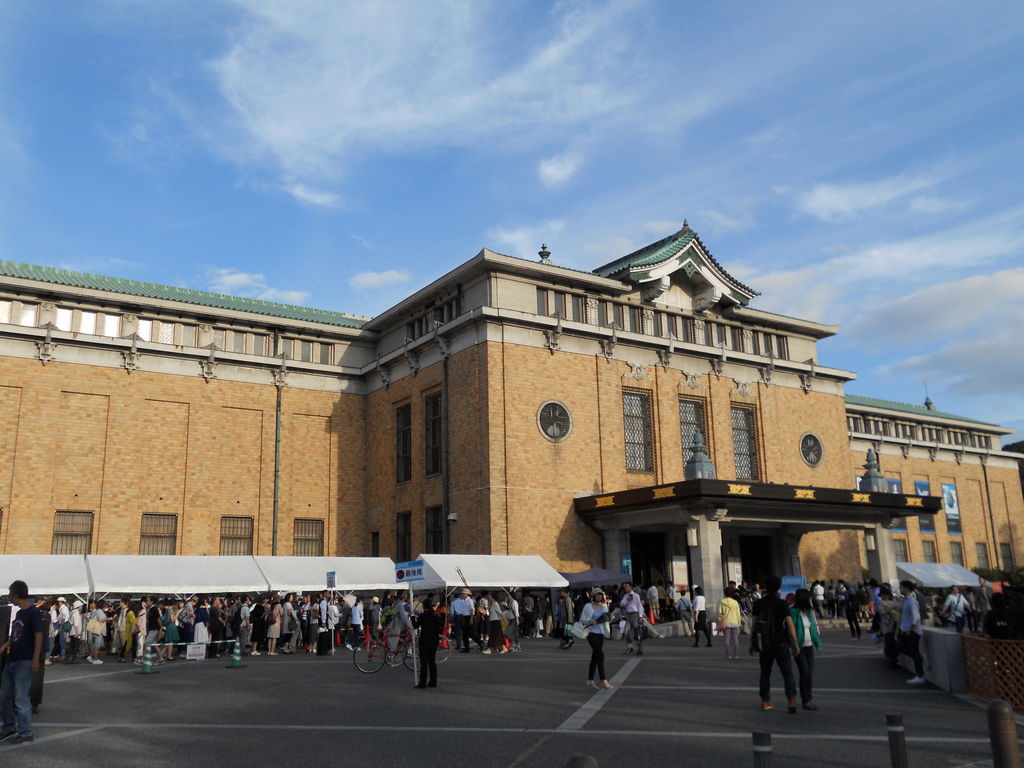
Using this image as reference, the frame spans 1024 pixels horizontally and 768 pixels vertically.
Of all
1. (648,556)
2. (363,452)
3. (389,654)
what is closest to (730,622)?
(389,654)

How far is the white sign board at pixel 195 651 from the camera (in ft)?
82.8

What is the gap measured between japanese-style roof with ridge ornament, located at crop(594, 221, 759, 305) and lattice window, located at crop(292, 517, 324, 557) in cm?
1567

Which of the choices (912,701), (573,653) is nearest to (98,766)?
(912,701)

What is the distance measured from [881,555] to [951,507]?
25.1m

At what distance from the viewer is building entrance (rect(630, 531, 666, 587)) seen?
117 feet

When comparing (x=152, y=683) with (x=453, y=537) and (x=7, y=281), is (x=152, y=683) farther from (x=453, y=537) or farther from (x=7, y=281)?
(x=7, y=281)

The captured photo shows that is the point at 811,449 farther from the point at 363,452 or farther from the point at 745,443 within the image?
the point at 363,452

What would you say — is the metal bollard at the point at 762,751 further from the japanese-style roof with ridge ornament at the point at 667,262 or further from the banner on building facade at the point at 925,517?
the banner on building facade at the point at 925,517

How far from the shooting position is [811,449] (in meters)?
41.3

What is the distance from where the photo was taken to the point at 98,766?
953cm

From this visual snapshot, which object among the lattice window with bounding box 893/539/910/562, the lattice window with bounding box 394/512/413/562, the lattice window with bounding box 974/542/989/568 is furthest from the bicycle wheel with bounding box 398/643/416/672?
the lattice window with bounding box 974/542/989/568

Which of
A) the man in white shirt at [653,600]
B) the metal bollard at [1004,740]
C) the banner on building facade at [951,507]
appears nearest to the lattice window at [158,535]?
the man in white shirt at [653,600]

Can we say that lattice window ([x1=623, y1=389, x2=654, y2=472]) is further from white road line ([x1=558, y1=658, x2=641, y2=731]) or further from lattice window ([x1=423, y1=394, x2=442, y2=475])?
white road line ([x1=558, y1=658, x2=641, y2=731])

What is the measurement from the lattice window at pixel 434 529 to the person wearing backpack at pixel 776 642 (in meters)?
22.2
